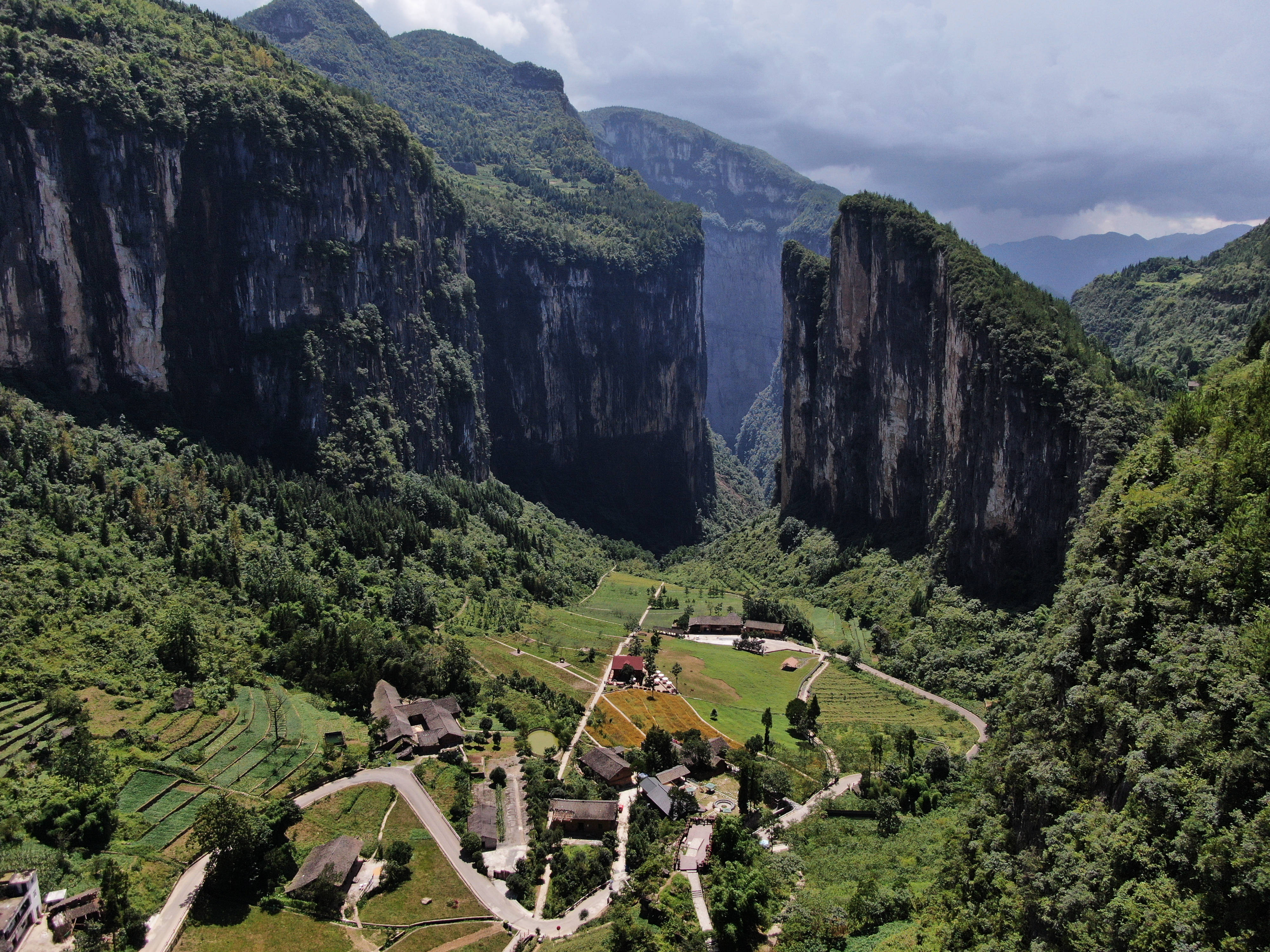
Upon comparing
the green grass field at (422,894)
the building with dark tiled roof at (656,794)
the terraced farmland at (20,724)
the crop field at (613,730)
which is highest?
the terraced farmland at (20,724)

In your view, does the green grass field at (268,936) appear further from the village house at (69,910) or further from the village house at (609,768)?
the village house at (609,768)

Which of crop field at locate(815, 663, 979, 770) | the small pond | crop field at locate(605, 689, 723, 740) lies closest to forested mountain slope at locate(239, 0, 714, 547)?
crop field at locate(815, 663, 979, 770)

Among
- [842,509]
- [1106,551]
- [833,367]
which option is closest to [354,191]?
[833,367]

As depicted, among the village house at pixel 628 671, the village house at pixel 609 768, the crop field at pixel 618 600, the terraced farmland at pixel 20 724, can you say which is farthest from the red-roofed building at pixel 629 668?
the terraced farmland at pixel 20 724

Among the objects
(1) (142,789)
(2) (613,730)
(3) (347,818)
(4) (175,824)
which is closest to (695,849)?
(3) (347,818)

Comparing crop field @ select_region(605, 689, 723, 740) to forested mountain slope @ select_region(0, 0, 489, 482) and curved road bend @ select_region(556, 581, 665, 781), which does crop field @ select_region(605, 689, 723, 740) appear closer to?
curved road bend @ select_region(556, 581, 665, 781)

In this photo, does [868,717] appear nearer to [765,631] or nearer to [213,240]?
[765,631]
